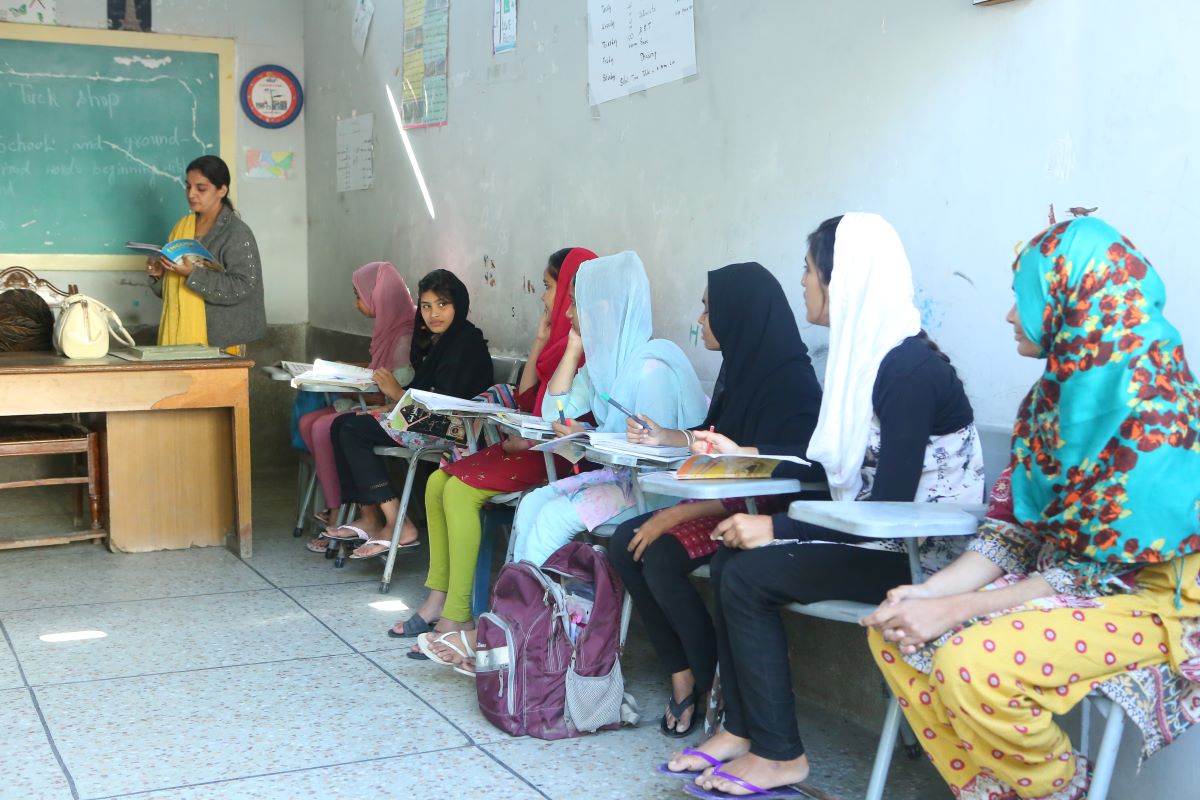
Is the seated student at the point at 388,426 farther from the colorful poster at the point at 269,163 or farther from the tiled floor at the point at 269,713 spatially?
the colorful poster at the point at 269,163

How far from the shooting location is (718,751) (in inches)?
97.6

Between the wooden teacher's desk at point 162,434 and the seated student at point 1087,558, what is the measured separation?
10.7 ft

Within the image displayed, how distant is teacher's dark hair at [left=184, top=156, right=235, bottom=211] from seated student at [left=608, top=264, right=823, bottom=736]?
3128mm

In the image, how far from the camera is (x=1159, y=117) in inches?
86.7

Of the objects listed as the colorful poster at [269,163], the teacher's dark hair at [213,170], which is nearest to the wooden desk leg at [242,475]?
the teacher's dark hair at [213,170]

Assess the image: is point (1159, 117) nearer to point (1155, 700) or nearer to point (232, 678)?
point (1155, 700)

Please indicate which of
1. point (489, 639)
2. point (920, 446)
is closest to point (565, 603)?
point (489, 639)

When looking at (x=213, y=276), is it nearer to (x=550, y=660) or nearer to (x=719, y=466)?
(x=550, y=660)

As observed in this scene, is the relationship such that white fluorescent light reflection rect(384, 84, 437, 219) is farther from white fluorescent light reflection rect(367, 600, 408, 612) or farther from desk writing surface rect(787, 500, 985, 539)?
desk writing surface rect(787, 500, 985, 539)

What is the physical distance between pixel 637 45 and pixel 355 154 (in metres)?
2.75

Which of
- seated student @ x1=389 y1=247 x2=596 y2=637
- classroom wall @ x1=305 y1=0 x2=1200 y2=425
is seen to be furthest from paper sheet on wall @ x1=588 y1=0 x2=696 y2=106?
seated student @ x1=389 y1=247 x2=596 y2=637

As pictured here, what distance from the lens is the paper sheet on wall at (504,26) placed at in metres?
4.59

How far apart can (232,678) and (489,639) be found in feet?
2.72

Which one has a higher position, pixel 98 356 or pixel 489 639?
pixel 98 356
